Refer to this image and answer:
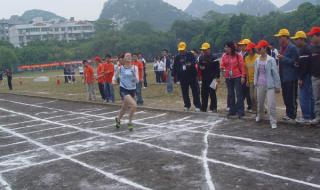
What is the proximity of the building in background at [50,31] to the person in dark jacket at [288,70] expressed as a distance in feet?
545

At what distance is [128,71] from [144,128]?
1.48m

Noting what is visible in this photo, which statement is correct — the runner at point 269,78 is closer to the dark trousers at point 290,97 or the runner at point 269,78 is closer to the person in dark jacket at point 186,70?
the dark trousers at point 290,97

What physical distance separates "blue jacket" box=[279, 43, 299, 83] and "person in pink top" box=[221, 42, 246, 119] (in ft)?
3.73

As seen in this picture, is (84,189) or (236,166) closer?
(84,189)

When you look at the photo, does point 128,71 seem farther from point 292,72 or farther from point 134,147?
point 292,72

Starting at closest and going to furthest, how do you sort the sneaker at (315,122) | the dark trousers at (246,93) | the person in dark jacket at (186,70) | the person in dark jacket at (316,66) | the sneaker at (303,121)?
the person in dark jacket at (316,66) < the sneaker at (315,122) < the sneaker at (303,121) < the dark trousers at (246,93) < the person in dark jacket at (186,70)

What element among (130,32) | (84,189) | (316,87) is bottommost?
(84,189)

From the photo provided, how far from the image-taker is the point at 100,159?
25.9 ft

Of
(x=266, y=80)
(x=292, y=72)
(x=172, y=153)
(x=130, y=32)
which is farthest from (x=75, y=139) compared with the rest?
(x=130, y=32)

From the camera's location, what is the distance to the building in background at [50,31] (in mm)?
172125

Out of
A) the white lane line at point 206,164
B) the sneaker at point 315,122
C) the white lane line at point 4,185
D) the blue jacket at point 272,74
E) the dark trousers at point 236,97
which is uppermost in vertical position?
the blue jacket at point 272,74

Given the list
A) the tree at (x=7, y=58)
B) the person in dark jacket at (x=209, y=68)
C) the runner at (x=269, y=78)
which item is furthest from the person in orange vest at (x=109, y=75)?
the tree at (x=7, y=58)

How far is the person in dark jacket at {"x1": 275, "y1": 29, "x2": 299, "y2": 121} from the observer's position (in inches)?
381

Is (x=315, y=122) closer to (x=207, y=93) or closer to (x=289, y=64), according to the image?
(x=289, y=64)
